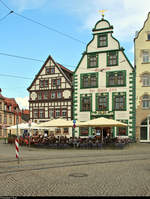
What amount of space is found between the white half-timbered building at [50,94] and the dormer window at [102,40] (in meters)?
6.55

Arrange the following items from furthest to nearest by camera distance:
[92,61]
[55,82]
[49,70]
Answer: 1. [49,70]
2. [55,82]
3. [92,61]

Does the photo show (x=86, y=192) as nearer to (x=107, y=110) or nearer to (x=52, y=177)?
(x=52, y=177)

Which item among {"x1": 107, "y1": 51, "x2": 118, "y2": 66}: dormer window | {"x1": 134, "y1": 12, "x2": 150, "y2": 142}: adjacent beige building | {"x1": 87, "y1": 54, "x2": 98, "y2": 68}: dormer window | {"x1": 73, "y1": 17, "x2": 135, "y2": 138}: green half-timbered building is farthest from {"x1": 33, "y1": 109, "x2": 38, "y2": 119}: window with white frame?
{"x1": 134, "y1": 12, "x2": 150, "y2": 142}: adjacent beige building

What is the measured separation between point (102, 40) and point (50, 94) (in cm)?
1048

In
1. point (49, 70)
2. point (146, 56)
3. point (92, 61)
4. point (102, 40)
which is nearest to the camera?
point (146, 56)

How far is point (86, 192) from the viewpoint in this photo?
7066 millimetres

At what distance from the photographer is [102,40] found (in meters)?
37.8

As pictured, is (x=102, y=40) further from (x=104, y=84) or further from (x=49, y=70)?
(x=49, y=70)

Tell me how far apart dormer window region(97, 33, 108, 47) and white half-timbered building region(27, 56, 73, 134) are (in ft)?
21.5

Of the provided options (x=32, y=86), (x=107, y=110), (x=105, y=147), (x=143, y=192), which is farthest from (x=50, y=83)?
(x=143, y=192)

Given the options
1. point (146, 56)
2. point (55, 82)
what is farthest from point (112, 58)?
point (55, 82)

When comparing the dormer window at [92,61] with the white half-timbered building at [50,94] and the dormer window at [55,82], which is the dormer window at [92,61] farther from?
the dormer window at [55,82]

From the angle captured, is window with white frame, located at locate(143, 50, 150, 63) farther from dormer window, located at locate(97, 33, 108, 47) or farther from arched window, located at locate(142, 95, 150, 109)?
dormer window, located at locate(97, 33, 108, 47)

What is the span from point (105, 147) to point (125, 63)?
50.4ft
